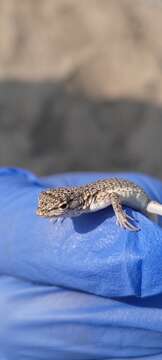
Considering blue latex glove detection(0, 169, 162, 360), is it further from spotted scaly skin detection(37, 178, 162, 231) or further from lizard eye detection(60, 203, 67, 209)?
lizard eye detection(60, 203, 67, 209)

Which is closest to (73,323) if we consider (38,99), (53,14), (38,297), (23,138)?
(38,297)

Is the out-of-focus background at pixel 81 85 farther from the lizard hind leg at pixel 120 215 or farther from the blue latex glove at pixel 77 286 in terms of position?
the lizard hind leg at pixel 120 215

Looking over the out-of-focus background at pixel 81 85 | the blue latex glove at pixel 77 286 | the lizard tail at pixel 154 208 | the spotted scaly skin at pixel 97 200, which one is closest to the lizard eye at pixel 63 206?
the spotted scaly skin at pixel 97 200

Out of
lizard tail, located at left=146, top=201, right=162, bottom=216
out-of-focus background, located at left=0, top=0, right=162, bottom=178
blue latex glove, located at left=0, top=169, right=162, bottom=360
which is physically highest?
out-of-focus background, located at left=0, top=0, right=162, bottom=178

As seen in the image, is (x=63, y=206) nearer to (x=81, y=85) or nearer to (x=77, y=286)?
(x=77, y=286)

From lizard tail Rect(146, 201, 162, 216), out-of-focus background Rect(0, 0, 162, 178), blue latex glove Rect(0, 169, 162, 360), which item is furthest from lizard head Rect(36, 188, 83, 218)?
out-of-focus background Rect(0, 0, 162, 178)

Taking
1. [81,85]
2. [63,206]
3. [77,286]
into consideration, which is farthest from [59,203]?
[81,85]
